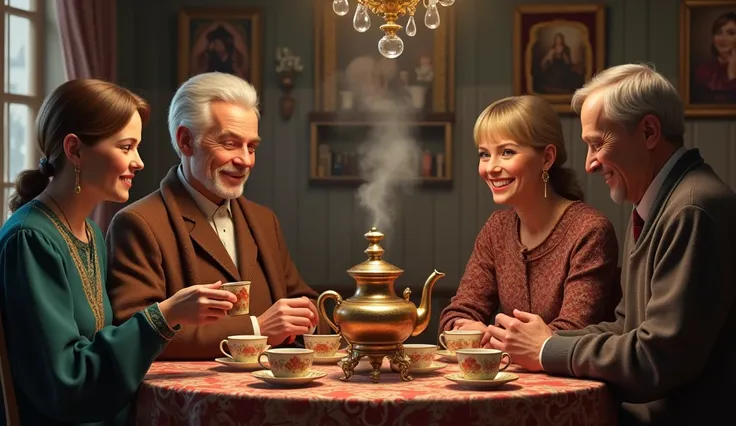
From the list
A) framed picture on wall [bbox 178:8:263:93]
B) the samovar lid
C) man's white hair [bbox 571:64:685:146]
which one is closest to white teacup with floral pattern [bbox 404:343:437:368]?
the samovar lid

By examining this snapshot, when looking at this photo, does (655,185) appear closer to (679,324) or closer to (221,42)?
(679,324)

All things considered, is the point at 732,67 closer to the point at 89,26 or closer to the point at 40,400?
the point at 89,26

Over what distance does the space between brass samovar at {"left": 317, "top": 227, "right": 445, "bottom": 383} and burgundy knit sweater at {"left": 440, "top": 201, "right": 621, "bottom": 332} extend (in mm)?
646

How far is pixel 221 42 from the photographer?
19.4ft

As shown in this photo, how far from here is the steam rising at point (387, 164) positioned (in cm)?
583

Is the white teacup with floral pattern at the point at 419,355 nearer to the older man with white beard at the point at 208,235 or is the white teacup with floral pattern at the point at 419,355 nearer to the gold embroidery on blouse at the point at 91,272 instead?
the older man with white beard at the point at 208,235

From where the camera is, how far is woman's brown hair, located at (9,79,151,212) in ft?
8.15

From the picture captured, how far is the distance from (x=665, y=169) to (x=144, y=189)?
159 inches

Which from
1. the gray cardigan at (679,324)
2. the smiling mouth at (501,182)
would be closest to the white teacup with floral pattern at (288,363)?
the gray cardigan at (679,324)

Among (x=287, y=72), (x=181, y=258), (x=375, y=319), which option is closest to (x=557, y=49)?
(x=287, y=72)

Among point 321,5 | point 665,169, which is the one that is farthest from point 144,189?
point 665,169

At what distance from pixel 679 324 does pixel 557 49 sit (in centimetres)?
375

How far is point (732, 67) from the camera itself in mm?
5750

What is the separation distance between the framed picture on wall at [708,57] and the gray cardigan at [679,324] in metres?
3.45
